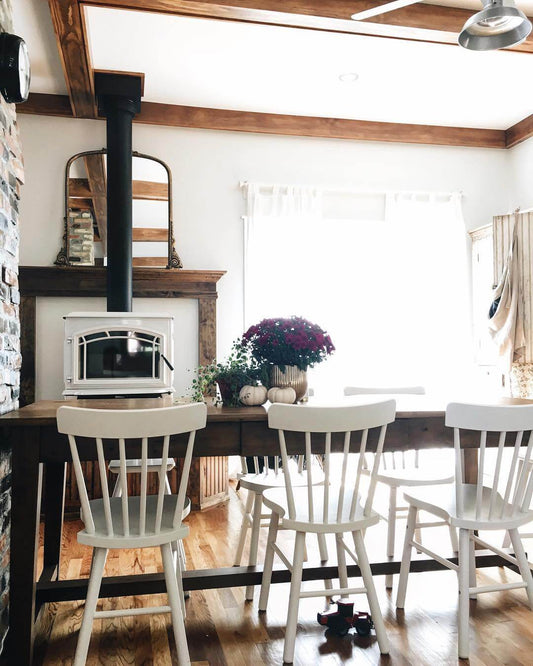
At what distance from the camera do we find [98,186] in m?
4.77

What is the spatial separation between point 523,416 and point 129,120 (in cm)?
349

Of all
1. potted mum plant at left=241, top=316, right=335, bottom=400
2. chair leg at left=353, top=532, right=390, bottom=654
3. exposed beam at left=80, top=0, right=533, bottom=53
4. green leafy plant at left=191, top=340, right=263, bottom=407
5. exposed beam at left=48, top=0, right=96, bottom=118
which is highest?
exposed beam at left=80, top=0, right=533, bottom=53

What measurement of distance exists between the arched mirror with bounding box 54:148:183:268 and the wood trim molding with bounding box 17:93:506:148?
0.40m

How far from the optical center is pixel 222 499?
4.37 metres

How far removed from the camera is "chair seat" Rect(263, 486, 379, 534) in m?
2.04

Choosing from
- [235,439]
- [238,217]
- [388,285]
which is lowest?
[235,439]

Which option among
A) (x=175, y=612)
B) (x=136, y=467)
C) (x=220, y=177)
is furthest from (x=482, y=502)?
(x=220, y=177)

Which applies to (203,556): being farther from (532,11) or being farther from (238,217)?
(532,11)

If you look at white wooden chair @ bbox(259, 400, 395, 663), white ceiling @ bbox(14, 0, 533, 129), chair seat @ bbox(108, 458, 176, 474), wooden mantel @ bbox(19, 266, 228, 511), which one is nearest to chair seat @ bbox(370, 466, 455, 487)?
white wooden chair @ bbox(259, 400, 395, 663)

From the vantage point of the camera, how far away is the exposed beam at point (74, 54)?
319 centimetres

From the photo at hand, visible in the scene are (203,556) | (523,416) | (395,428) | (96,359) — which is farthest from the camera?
(96,359)

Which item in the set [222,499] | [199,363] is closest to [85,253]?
[199,363]

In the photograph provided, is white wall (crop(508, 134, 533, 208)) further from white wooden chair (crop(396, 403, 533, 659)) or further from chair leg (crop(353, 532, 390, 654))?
chair leg (crop(353, 532, 390, 654))

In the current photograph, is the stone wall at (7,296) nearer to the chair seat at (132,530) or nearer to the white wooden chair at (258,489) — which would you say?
the chair seat at (132,530)
